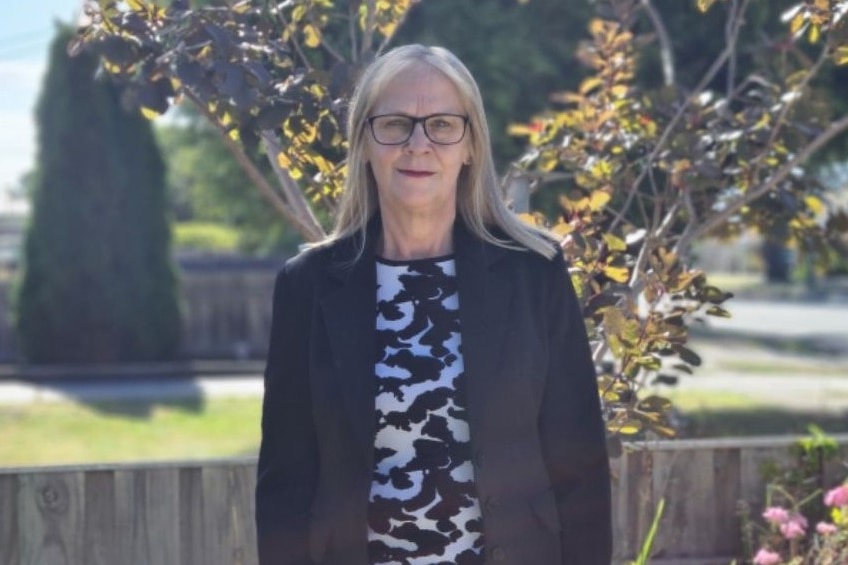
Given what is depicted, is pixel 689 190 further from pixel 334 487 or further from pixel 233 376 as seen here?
pixel 233 376

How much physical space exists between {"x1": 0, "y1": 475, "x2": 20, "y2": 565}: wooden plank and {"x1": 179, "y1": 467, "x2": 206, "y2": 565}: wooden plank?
0.54 m

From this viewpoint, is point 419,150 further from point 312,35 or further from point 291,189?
point 312,35

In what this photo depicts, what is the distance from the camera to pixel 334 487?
2.53 m

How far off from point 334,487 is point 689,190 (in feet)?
8.36

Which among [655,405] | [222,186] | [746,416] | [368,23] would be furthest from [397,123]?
[222,186]

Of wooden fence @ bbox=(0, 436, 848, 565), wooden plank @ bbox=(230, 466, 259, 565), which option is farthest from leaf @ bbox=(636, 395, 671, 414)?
wooden plank @ bbox=(230, 466, 259, 565)

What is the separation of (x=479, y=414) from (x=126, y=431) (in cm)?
930

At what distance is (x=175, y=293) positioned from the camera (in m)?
17.0

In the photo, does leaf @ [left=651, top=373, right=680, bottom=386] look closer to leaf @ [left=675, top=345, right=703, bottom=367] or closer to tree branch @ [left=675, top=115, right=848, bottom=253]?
tree branch @ [left=675, top=115, right=848, bottom=253]

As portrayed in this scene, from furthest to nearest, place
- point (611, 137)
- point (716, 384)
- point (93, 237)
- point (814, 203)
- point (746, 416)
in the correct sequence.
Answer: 1. point (93, 237)
2. point (716, 384)
3. point (746, 416)
4. point (814, 203)
5. point (611, 137)

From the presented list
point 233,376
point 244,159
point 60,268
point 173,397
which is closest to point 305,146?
point 244,159

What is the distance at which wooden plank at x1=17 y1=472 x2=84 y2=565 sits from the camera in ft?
14.9

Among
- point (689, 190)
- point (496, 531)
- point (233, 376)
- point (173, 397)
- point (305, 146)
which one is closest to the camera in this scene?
point (496, 531)

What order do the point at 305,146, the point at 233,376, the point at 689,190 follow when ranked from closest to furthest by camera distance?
the point at 305,146
the point at 689,190
the point at 233,376
